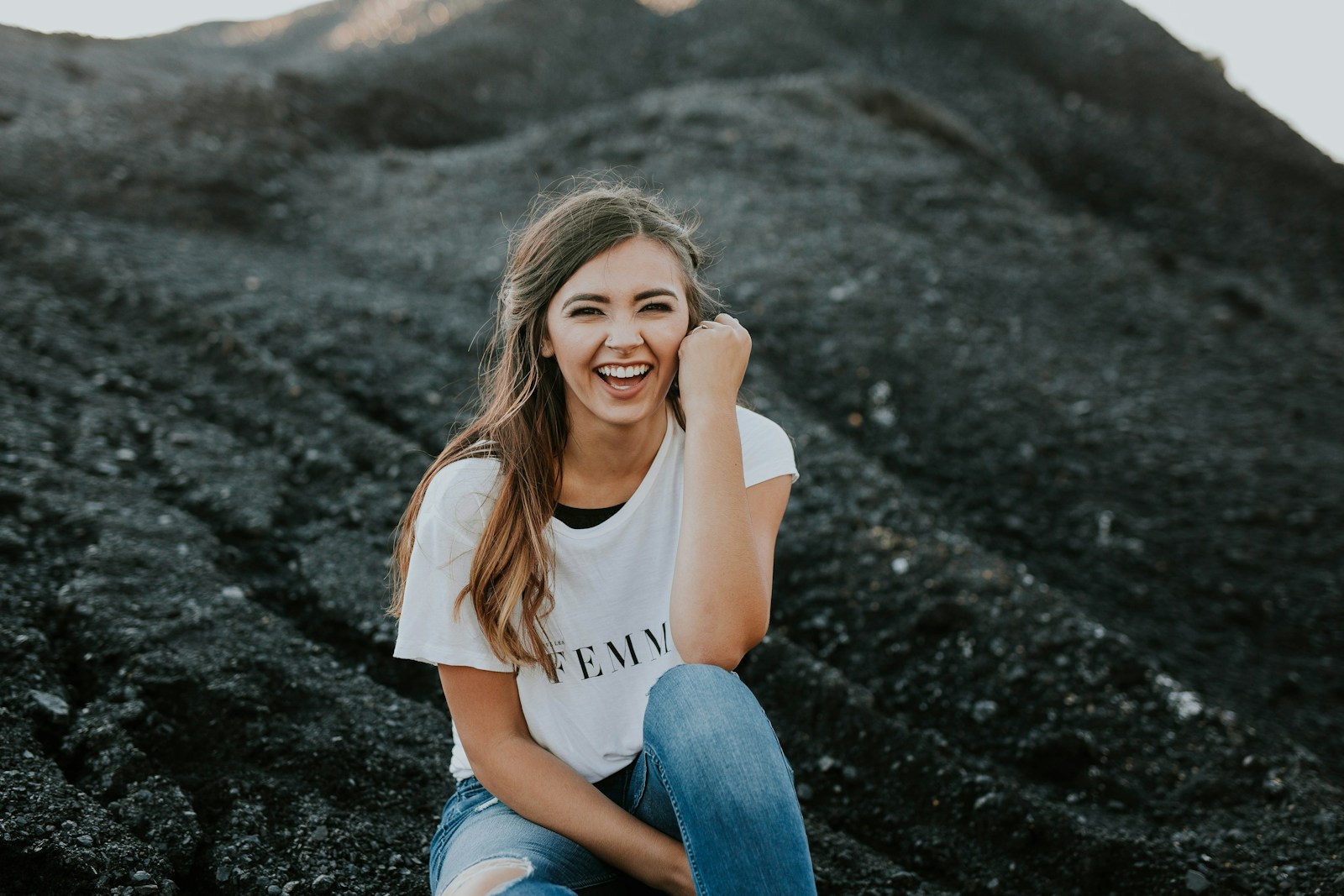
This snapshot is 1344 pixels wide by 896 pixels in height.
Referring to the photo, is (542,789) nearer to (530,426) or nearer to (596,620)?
(596,620)

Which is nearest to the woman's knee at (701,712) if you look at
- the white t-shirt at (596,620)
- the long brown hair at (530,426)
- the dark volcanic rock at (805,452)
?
the white t-shirt at (596,620)

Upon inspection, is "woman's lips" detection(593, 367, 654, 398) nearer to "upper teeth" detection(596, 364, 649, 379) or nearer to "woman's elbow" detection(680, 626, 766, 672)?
"upper teeth" detection(596, 364, 649, 379)

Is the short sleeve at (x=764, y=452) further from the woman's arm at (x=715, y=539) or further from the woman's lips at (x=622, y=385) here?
the woman's lips at (x=622, y=385)

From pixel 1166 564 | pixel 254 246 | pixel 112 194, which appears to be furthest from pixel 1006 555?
pixel 112 194

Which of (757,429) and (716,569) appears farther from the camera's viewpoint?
(757,429)

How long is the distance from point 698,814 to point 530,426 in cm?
90

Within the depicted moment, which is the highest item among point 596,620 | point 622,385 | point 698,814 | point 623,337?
point 623,337

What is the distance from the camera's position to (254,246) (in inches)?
250

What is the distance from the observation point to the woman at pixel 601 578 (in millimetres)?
1813

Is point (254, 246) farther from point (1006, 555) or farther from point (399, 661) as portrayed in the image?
point (1006, 555)

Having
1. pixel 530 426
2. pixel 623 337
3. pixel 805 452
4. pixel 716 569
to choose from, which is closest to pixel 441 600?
pixel 530 426

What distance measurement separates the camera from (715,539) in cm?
195

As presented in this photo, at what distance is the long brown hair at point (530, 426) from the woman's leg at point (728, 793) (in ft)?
1.17

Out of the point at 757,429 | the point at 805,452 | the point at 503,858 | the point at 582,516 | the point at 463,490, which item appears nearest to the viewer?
the point at 503,858
